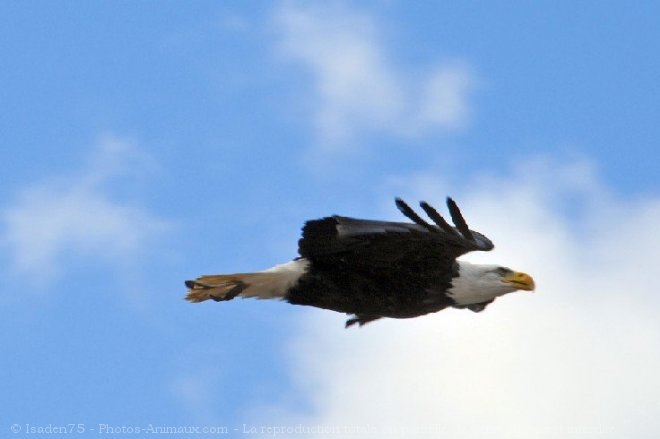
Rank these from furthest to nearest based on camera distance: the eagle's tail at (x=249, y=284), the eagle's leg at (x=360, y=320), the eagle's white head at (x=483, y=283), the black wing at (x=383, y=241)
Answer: the eagle's leg at (x=360, y=320) < the eagle's white head at (x=483, y=283) < the eagle's tail at (x=249, y=284) < the black wing at (x=383, y=241)

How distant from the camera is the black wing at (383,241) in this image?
16.2 metres

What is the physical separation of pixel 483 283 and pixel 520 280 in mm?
344

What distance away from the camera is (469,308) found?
56.2 feet

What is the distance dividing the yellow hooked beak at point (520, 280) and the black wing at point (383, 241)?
56 centimetres

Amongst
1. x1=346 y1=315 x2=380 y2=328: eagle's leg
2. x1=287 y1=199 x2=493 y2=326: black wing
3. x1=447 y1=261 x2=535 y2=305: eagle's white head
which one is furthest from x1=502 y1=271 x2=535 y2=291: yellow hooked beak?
x1=346 y1=315 x2=380 y2=328: eagle's leg

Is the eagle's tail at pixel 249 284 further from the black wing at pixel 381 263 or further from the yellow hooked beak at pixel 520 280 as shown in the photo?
the yellow hooked beak at pixel 520 280

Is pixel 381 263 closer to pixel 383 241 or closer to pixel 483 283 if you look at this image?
pixel 383 241

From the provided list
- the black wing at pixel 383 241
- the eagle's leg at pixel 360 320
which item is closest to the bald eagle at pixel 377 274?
the black wing at pixel 383 241

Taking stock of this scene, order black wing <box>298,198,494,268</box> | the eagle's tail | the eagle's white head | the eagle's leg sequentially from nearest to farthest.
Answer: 1. black wing <box>298,198,494,268</box>
2. the eagle's tail
3. the eagle's white head
4. the eagle's leg

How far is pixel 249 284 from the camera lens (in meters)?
16.6

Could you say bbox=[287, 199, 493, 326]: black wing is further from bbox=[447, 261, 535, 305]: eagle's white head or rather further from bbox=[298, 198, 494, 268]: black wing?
bbox=[447, 261, 535, 305]: eagle's white head

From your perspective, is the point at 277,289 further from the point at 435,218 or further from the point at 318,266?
the point at 435,218

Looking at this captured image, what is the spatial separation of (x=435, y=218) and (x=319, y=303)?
1.28m

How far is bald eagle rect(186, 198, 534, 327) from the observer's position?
1622cm
